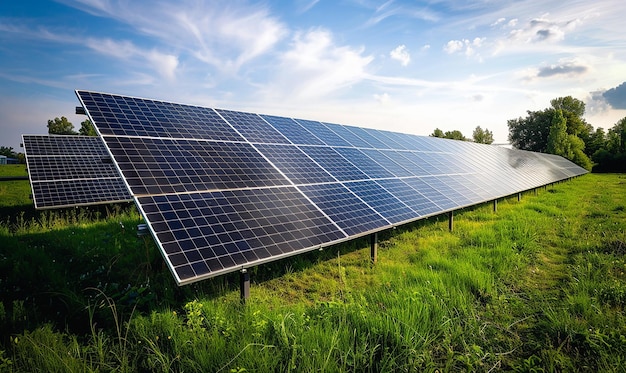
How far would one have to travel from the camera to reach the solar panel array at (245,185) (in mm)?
5172

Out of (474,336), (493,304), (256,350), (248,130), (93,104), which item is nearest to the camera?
(256,350)

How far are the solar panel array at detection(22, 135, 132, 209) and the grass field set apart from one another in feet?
11.9

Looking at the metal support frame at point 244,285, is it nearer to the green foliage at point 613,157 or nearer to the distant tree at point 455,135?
the green foliage at point 613,157

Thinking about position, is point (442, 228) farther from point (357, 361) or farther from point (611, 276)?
point (357, 361)

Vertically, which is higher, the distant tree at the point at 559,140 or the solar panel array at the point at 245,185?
the distant tree at the point at 559,140

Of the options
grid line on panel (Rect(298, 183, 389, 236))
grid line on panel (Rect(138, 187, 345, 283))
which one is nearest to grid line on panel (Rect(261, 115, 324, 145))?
grid line on panel (Rect(298, 183, 389, 236))

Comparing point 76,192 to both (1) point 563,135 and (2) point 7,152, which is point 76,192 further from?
(2) point 7,152

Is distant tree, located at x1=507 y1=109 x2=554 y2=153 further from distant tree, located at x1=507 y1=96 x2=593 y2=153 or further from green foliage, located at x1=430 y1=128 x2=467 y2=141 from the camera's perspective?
green foliage, located at x1=430 y1=128 x2=467 y2=141

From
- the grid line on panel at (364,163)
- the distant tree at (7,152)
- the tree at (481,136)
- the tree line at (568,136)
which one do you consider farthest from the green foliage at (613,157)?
the distant tree at (7,152)

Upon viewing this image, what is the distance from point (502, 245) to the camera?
8602 millimetres

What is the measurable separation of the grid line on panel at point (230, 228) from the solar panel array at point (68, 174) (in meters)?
7.69

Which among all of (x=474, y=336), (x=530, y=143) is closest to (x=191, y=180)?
(x=474, y=336)

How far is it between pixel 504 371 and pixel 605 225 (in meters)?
11.0

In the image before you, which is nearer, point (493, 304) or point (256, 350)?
point (256, 350)
